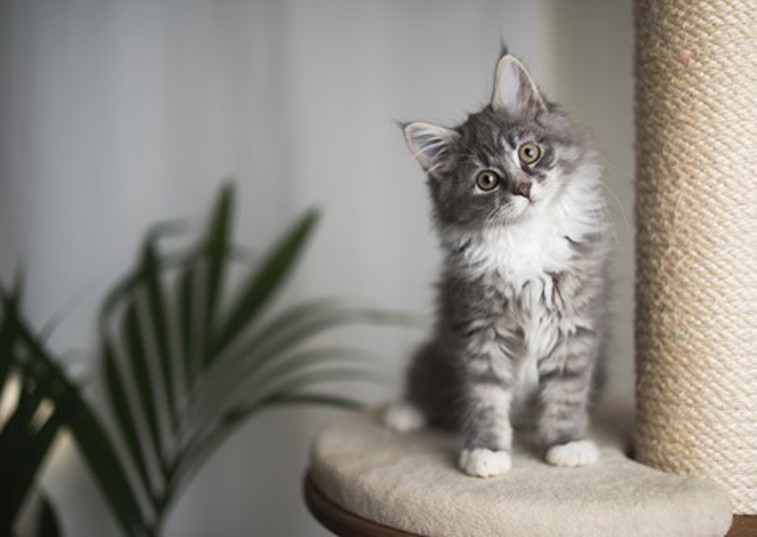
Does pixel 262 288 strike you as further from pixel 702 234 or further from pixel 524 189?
pixel 702 234

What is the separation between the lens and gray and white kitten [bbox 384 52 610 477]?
120cm

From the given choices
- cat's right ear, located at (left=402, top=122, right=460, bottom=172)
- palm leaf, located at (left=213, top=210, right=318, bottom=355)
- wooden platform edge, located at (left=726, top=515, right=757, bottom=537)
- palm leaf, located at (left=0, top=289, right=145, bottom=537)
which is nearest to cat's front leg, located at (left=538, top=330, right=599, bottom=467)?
wooden platform edge, located at (left=726, top=515, right=757, bottom=537)

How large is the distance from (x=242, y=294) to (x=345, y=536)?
100cm

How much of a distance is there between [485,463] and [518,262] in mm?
319

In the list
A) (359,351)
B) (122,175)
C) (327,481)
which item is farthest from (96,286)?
(327,481)

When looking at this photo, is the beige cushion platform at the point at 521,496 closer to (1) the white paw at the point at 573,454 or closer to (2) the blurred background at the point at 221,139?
(1) the white paw at the point at 573,454

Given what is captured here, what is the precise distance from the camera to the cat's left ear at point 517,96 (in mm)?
1233

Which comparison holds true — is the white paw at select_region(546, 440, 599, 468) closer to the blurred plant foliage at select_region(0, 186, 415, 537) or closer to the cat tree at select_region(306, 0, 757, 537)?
the cat tree at select_region(306, 0, 757, 537)

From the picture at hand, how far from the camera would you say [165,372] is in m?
1.92

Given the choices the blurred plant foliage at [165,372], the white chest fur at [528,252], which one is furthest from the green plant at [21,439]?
the white chest fur at [528,252]

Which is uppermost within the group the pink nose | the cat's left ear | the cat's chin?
the cat's left ear

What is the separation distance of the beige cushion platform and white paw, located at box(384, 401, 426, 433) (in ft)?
0.49

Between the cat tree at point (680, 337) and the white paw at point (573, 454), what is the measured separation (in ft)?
0.06

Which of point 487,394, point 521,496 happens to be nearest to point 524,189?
point 487,394
